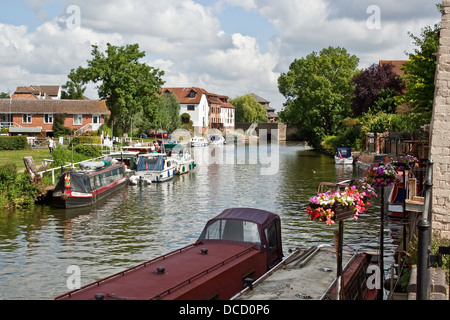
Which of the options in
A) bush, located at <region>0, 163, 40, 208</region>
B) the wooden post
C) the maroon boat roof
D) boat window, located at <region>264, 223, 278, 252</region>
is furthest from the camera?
the wooden post

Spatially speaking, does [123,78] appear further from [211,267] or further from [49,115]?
[211,267]

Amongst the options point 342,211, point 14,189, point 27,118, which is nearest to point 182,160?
point 14,189

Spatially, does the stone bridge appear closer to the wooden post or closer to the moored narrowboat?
the moored narrowboat

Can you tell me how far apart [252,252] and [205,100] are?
380 ft

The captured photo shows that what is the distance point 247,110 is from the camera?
15338 centimetres

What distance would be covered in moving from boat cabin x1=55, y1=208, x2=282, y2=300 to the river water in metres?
5.27

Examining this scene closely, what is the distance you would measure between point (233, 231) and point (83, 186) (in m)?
18.3

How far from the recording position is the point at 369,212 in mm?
29172

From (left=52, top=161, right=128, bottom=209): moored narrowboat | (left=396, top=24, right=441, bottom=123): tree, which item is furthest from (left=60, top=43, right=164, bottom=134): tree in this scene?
(left=396, top=24, right=441, bottom=123): tree

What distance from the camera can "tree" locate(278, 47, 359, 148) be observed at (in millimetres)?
80688

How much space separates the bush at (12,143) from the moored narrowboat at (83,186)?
75.8ft

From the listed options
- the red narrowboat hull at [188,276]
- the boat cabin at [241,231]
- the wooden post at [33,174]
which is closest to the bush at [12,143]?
the wooden post at [33,174]
